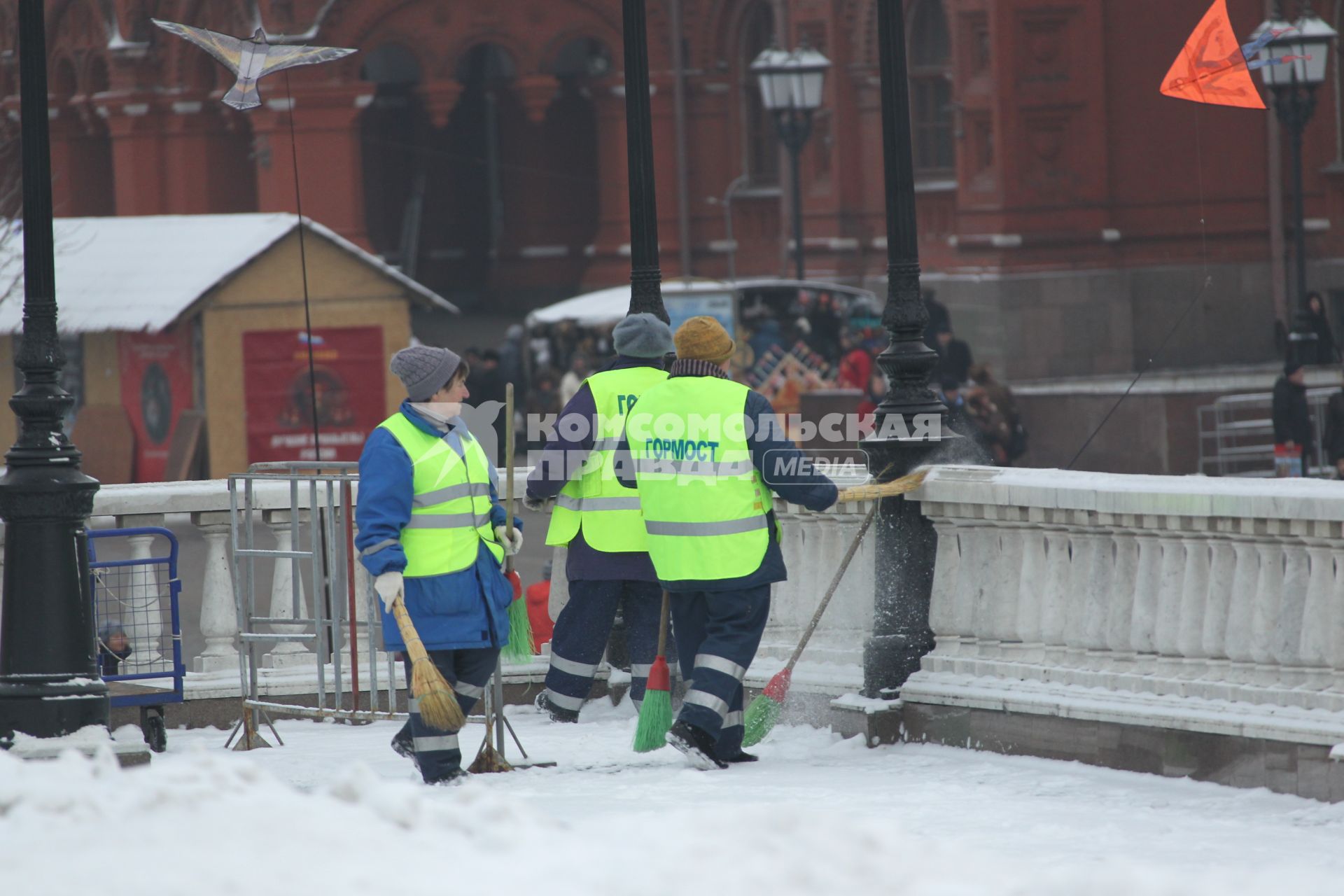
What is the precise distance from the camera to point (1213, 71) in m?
11.3

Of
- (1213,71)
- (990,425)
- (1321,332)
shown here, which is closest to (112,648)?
(1213,71)

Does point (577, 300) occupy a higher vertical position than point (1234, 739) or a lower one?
higher

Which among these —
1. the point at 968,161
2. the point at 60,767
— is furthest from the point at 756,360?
the point at 60,767

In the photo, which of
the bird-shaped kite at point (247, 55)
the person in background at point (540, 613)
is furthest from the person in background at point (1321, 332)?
the bird-shaped kite at point (247, 55)

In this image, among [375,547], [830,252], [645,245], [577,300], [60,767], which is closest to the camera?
[60,767]

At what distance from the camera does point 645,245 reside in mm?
9672

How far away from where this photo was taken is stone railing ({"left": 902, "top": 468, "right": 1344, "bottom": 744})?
7.09 m

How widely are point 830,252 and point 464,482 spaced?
78.1 feet

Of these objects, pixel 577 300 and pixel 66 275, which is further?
pixel 577 300

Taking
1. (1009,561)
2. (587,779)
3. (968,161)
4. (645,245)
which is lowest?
(587,779)

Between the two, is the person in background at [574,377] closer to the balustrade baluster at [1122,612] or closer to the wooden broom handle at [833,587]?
the wooden broom handle at [833,587]

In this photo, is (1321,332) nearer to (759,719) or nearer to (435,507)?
(759,719)

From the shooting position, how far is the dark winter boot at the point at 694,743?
7812 millimetres

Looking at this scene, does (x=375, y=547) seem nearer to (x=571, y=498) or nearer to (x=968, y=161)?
(x=571, y=498)
